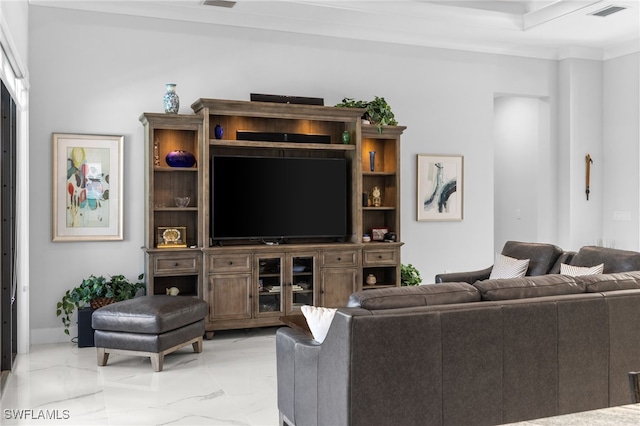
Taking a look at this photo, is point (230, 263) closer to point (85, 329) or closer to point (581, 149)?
point (85, 329)

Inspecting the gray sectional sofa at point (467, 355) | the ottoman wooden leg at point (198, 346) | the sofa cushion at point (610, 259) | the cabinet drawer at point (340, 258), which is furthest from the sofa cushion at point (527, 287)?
the cabinet drawer at point (340, 258)

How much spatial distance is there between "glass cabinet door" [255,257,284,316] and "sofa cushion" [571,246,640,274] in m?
2.59

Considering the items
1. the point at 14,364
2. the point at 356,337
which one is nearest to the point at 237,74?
the point at 14,364

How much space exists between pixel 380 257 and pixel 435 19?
2.43 metres

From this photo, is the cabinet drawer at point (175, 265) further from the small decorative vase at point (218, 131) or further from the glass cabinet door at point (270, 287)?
the small decorative vase at point (218, 131)

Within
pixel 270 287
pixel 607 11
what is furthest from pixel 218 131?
pixel 607 11

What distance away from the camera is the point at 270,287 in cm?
594

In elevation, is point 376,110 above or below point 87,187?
above

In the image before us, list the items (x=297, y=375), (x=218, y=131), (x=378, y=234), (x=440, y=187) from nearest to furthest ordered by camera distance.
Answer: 1. (x=297, y=375)
2. (x=218, y=131)
3. (x=378, y=234)
4. (x=440, y=187)

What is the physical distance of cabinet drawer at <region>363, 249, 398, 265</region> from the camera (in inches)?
248

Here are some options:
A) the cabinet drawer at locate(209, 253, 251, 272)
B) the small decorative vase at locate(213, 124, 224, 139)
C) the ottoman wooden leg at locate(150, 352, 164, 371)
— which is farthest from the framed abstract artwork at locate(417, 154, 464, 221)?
the ottoman wooden leg at locate(150, 352, 164, 371)

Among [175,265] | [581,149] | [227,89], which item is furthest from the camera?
[581,149]

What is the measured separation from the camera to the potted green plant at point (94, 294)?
5.44 metres

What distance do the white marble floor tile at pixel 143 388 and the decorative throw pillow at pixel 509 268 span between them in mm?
2020
